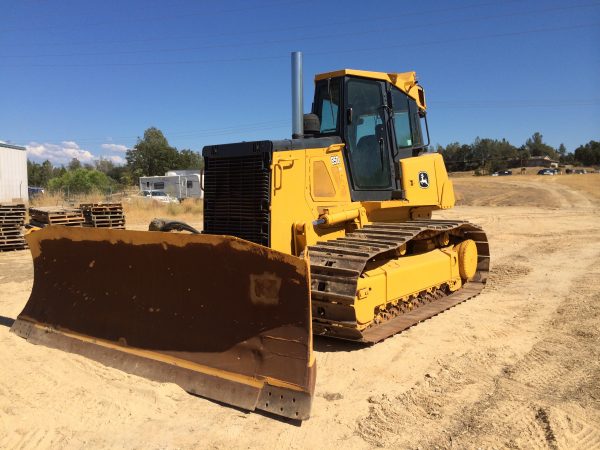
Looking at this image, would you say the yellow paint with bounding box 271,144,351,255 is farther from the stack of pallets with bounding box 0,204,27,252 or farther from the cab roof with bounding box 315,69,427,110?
the stack of pallets with bounding box 0,204,27,252

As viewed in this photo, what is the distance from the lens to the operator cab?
609 cm

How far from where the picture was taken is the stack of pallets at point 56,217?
13.8m

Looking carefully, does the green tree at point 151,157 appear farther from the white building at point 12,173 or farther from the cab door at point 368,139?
the cab door at point 368,139

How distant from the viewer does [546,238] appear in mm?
14500

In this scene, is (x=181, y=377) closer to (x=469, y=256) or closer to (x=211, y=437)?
(x=211, y=437)

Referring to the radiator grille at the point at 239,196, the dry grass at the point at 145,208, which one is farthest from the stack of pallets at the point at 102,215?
the radiator grille at the point at 239,196

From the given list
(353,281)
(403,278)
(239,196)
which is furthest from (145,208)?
(353,281)

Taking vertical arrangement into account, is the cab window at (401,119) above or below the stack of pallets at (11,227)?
above

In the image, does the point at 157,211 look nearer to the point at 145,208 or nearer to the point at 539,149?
the point at 145,208

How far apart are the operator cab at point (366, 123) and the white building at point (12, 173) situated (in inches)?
993

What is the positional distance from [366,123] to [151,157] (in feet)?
205

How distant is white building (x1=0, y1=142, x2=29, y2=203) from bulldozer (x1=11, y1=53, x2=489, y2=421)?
25.0 m

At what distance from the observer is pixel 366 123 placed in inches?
249

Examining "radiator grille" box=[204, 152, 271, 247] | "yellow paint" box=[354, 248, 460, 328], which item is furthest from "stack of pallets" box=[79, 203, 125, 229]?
"yellow paint" box=[354, 248, 460, 328]
